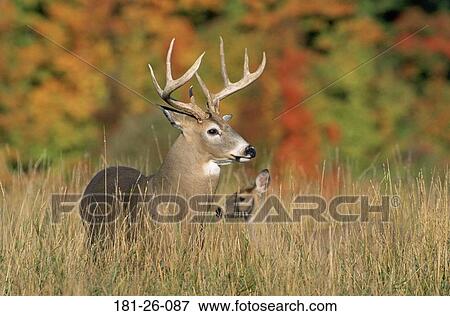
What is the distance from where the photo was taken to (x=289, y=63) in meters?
13.7

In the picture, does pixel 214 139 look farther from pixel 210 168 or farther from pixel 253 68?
pixel 253 68

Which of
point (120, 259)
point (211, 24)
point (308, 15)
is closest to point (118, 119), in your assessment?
point (211, 24)

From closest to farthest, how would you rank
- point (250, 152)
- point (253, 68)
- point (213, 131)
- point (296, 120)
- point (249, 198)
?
point (250, 152)
point (213, 131)
point (249, 198)
point (296, 120)
point (253, 68)

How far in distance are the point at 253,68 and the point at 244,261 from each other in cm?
828

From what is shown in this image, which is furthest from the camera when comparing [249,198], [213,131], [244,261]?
[249,198]

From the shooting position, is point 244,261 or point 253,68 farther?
point 253,68

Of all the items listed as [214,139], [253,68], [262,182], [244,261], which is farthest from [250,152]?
[253,68]

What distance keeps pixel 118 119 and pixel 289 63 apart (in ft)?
8.17

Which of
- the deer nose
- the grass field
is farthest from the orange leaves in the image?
the grass field

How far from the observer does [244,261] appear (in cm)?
546

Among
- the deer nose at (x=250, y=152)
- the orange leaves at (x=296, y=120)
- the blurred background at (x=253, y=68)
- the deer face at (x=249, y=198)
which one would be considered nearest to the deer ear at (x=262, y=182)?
the deer face at (x=249, y=198)

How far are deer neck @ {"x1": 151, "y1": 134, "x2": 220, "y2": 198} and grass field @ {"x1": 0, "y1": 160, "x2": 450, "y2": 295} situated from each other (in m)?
0.46

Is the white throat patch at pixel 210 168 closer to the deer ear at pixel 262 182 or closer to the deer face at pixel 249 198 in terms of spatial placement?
the deer face at pixel 249 198

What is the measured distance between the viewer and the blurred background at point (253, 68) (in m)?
12.8
